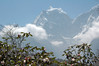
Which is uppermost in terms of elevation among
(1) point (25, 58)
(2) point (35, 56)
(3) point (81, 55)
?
(3) point (81, 55)

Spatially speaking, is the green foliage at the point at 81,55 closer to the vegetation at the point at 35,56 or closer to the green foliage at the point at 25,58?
the vegetation at the point at 35,56

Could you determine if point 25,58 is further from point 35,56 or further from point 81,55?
point 81,55

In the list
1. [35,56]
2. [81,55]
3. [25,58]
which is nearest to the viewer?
[25,58]

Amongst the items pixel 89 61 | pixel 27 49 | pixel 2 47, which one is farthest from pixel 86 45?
pixel 2 47

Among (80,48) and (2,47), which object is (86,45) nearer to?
(80,48)

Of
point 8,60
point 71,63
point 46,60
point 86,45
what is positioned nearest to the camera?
point 46,60

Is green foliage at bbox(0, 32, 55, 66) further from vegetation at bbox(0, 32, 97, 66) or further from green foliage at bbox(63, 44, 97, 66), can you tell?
green foliage at bbox(63, 44, 97, 66)

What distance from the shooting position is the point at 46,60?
321 cm

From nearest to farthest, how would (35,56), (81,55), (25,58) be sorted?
(25,58) → (35,56) → (81,55)

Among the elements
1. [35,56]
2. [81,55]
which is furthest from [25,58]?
[81,55]

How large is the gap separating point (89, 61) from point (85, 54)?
270 millimetres

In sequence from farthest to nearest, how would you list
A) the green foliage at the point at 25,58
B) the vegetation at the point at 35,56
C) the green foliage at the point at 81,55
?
the green foliage at the point at 81,55 → the vegetation at the point at 35,56 → the green foliage at the point at 25,58

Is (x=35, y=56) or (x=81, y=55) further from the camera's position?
(x=81, y=55)

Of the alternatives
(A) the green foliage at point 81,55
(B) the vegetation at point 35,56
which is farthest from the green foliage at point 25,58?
(A) the green foliage at point 81,55
